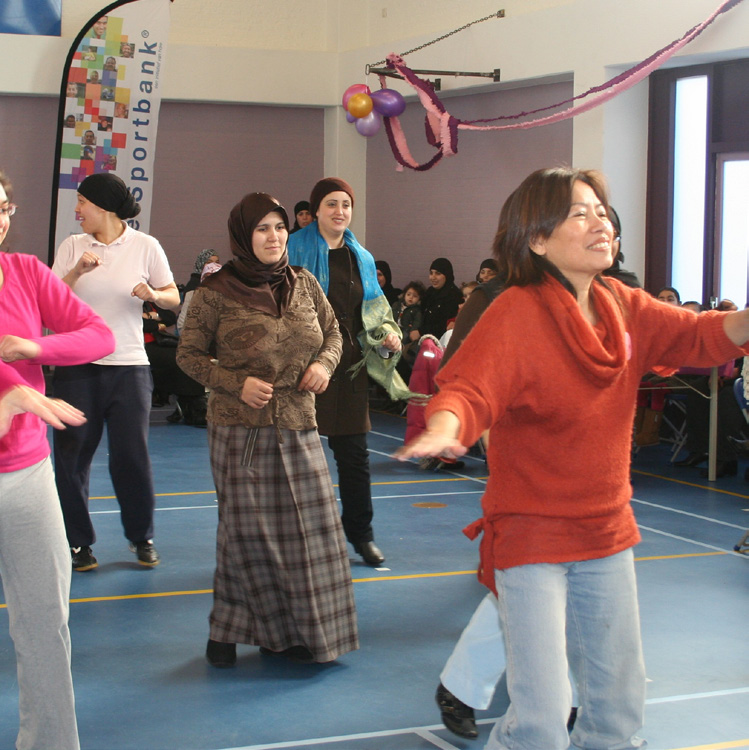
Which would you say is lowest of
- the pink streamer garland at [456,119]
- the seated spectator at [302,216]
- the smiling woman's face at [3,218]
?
the smiling woman's face at [3,218]

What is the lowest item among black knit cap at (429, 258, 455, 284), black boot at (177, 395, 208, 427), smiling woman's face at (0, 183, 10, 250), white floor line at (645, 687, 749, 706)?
white floor line at (645, 687, 749, 706)

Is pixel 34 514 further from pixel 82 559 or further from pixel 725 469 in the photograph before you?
pixel 725 469

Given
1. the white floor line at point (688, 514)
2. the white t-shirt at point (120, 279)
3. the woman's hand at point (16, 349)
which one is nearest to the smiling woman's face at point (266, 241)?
the white t-shirt at point (120, 279)

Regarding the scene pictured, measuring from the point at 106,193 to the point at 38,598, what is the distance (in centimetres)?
269

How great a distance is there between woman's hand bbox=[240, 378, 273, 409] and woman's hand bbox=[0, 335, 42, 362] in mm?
1266

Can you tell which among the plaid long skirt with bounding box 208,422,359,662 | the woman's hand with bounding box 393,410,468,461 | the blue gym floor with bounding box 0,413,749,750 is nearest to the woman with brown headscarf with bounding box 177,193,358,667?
the plaid long skirt with bounding box 208,422,359,662

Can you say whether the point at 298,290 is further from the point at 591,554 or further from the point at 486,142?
the point at 486,142

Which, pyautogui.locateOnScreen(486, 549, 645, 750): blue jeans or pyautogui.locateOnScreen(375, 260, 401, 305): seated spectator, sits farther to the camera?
pyautogui.locateOnScreen(375, 260, 401, 305): seated spectator

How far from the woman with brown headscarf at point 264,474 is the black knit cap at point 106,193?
1.19m

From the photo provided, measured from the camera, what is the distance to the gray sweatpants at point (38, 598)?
254cm

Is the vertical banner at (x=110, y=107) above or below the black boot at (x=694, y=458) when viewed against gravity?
above

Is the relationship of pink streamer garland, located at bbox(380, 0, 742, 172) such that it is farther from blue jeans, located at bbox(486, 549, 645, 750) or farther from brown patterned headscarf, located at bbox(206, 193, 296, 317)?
blue jeans, located at bbox(486, 549, 645, 750)

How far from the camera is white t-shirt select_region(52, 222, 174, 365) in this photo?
Result: 4828 millimetres

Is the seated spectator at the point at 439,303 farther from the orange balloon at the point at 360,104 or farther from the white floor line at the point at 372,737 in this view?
the white floor line at the point at 372,737
